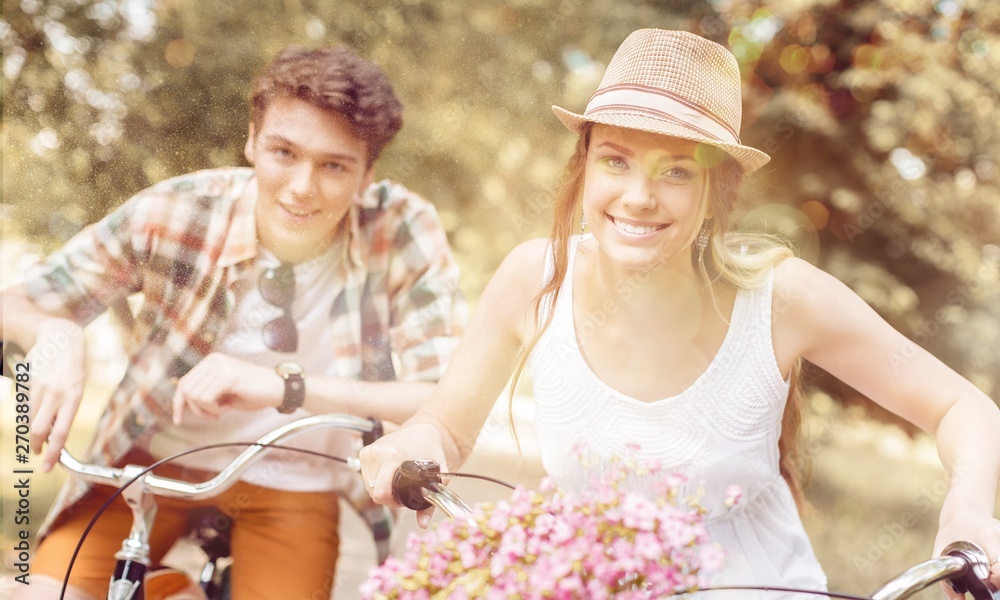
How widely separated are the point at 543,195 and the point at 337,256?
580 mm

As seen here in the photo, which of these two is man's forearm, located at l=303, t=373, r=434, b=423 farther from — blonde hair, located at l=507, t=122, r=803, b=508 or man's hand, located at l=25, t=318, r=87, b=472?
man's hand, located at l=25, t=318, r=87, b=472

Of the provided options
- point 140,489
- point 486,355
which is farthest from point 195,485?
point 486,355

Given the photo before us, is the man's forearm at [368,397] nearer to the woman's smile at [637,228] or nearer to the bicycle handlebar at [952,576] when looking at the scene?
the woman's smile at [637,228]

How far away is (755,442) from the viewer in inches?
71.0

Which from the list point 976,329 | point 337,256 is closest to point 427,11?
point 337,256

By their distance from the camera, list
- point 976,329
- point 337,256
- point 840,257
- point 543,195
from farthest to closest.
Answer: point 840,257 < point 976,329 < point 543,195 < point 337,256

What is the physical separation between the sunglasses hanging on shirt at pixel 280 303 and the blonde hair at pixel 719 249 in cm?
59

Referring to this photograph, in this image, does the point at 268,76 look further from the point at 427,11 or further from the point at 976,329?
the point at 976,329

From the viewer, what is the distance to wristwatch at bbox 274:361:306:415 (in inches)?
82.2

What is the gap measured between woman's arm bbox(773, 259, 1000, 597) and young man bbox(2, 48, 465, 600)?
31.8 inches

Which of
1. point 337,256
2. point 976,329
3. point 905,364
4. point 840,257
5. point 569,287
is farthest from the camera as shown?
point 840,257

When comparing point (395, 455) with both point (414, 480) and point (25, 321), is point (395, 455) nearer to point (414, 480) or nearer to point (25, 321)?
point (414, 480)

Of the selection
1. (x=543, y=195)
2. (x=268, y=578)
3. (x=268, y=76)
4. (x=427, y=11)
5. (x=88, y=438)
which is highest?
(x=427, y=11)

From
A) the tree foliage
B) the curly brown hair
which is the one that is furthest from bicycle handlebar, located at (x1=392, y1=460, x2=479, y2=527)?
the curly brown hair
